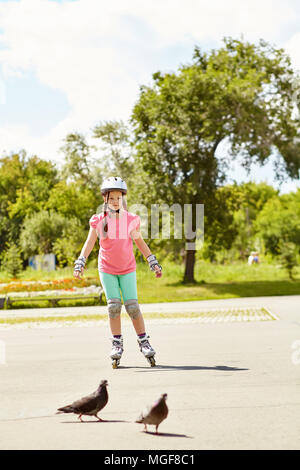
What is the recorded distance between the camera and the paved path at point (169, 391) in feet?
12.3

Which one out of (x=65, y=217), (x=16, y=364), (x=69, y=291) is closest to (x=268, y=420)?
(x=16, y=364)

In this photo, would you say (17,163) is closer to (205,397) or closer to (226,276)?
(226,276)

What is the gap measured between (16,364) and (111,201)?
225 cm

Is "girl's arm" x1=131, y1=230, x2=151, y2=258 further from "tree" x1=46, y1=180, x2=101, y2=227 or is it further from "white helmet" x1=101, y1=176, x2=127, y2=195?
"tree" x1=46, y1=180, x2=101, y2=227

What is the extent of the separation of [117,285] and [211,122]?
70.9ft

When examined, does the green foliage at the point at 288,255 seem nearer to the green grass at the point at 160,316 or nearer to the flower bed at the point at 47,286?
the flower bed at the point at 47,286

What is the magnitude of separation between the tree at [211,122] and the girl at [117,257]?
2117 cm

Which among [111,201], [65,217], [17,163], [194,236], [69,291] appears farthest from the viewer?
[17,163]

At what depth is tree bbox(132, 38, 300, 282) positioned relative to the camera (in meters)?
28.1

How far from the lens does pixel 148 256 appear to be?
23.0 feet

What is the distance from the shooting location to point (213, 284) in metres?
29.1

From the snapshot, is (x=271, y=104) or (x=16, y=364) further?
(x=271, y=104)

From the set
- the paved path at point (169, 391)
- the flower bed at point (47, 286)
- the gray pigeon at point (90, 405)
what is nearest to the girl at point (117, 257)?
the paved path at point (169, 391)

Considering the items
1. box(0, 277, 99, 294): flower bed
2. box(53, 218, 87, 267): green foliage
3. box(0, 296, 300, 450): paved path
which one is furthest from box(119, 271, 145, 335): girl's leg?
box(53, 218, 87, 267): green foliage
